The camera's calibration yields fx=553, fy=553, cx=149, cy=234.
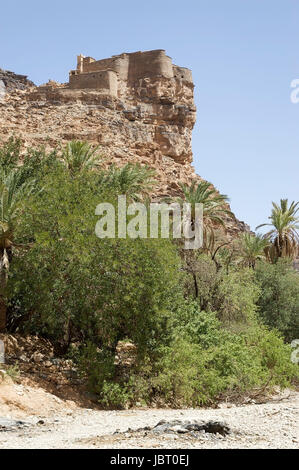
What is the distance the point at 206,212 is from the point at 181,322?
10349 millimetres

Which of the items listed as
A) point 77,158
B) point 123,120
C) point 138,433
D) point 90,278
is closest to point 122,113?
point 123,120

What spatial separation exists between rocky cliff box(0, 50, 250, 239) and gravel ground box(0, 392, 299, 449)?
3506 cm

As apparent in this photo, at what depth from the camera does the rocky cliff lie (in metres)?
52.9

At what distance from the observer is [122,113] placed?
60969mm

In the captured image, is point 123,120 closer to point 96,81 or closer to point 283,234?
point 96,81

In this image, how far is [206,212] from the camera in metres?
26.8

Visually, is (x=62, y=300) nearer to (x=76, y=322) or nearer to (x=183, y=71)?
(x=76, y=322)

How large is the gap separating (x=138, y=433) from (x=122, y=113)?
179 ft

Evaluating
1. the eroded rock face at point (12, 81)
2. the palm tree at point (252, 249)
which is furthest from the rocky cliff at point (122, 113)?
the palm tree at point (252, 249)

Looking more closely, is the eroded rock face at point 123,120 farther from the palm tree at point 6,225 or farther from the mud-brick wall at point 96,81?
the palm tree at point 6,225

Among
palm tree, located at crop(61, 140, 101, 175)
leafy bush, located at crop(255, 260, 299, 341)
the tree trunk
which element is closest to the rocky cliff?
leafy bush, located at crop(255, 260, 299, 341)

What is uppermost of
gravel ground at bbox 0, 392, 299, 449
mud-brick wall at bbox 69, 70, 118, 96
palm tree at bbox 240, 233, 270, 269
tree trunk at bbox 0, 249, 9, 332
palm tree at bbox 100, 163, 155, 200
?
mud-brick wall at bbox 69, 70, 118, 96

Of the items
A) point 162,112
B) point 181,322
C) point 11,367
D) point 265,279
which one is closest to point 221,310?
point 181,322

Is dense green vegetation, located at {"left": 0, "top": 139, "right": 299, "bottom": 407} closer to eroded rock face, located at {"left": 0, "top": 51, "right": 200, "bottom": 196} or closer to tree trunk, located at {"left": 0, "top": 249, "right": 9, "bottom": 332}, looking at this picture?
tree trunk, located at {"left": 0, "top": 249, "right": 9, "bottom": 332}
